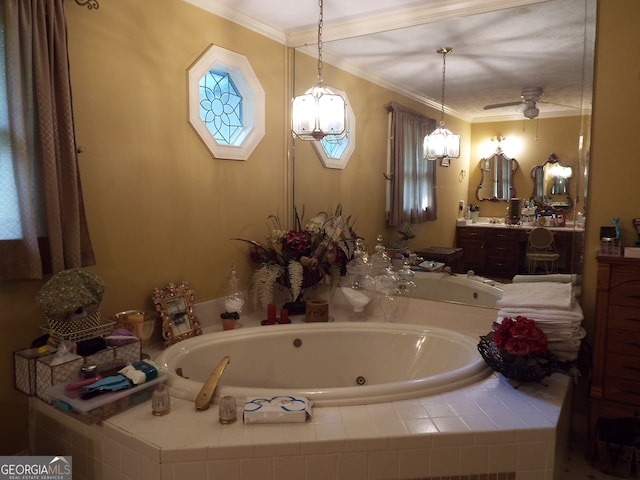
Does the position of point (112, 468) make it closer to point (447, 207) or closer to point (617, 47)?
point (447, 207)

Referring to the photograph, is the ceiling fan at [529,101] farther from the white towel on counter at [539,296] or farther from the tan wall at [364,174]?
the white towel on counter at [539,296]

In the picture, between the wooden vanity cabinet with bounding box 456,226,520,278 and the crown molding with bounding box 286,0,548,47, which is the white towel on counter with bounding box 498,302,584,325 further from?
the crown molding with bounding box 286,0,548,47

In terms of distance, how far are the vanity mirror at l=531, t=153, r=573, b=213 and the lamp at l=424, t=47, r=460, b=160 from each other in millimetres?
446

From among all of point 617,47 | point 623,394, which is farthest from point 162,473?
point 617,47

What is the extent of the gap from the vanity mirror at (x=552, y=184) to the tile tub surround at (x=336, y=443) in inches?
43.2

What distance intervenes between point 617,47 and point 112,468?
109 inches

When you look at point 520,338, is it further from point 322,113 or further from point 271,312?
point 322,113

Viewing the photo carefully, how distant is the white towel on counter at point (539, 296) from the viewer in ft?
6.69

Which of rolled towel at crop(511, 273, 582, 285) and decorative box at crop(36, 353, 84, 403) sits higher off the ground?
rolled towel at crop(511, 273, 582, 285)

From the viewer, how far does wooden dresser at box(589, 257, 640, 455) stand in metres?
2.00

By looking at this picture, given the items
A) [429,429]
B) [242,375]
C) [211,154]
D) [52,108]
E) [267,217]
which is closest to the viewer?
[429,429]

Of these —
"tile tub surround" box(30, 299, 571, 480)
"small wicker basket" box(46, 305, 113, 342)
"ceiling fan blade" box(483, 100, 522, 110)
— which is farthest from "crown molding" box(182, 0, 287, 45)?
"tile tub surround" box(30, 299, 571, 480)

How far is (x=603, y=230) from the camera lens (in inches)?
88.5

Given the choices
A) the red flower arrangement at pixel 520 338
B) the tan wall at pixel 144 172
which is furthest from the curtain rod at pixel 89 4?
the red flower arrangement at pixel 520 338
